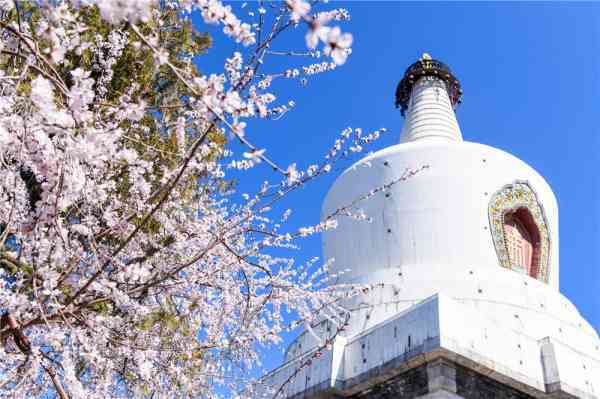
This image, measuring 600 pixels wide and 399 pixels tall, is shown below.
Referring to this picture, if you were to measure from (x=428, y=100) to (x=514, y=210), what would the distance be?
178 inches

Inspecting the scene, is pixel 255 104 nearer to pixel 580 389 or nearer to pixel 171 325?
pixel 171 325

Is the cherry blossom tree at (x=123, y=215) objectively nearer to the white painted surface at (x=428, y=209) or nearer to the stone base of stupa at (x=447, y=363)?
the stone base of stupa at (x=447, y=363)

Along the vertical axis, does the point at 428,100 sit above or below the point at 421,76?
below

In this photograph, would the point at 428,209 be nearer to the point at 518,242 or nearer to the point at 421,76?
the point at 518,242

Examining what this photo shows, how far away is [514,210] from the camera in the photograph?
12.1 m

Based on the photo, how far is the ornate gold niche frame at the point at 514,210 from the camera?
37.6 ft

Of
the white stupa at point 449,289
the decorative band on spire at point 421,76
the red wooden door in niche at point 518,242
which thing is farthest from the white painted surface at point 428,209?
the decorative band on spire at point 421,76

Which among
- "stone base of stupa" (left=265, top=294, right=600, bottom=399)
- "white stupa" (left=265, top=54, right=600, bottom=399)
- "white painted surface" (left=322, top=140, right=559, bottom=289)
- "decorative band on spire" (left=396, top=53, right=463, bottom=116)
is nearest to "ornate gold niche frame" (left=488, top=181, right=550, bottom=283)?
"white stupa" (left=265, top=54, right=600, bottom=399)

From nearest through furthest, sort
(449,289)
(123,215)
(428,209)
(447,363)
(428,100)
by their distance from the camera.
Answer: (123,215) < (447,363) < (449,289) < (428,209) < (428,100)

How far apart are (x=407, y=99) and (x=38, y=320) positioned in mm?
13924

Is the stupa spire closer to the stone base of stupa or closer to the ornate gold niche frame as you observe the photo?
the ornate gold niche frame

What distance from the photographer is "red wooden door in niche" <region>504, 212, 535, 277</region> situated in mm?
11594

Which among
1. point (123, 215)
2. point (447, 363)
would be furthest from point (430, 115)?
point (123, 215)

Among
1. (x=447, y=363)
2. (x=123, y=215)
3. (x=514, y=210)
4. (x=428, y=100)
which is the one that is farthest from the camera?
(x=428, y=100)
